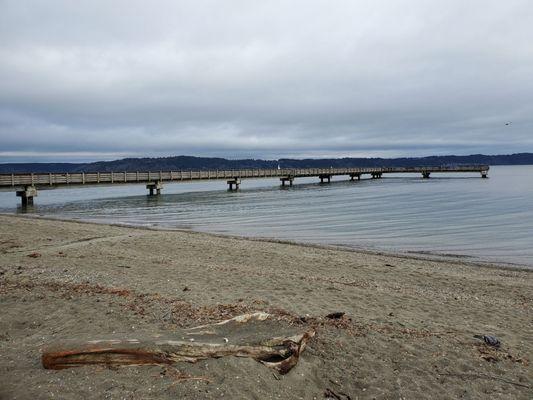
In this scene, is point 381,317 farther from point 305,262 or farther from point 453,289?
point 305,262

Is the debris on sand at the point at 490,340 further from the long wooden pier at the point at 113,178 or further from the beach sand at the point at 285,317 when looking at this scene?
the long wooden pier at the point at 113,178

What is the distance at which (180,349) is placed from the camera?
519cm

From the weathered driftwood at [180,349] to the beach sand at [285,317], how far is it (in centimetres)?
11

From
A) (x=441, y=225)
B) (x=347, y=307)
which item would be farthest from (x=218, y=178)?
(x=347, y=307)

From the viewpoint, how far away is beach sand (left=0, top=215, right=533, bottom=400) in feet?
16.2

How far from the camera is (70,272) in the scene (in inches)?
432

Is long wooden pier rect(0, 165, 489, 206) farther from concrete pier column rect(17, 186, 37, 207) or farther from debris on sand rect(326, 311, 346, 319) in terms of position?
debris on sand rect(326, 311, 346, 319)

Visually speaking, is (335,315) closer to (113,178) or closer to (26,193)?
(26,193)

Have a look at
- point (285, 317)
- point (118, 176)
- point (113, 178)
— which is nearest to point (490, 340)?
point (285, 317)

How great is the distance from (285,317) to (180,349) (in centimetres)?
225

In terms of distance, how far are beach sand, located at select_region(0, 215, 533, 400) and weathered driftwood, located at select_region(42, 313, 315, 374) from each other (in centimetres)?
11

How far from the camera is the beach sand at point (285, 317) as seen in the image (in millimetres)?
4934

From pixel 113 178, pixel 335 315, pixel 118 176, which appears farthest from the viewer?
pixel 118 176

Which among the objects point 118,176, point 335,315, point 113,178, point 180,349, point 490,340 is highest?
point 118,176
